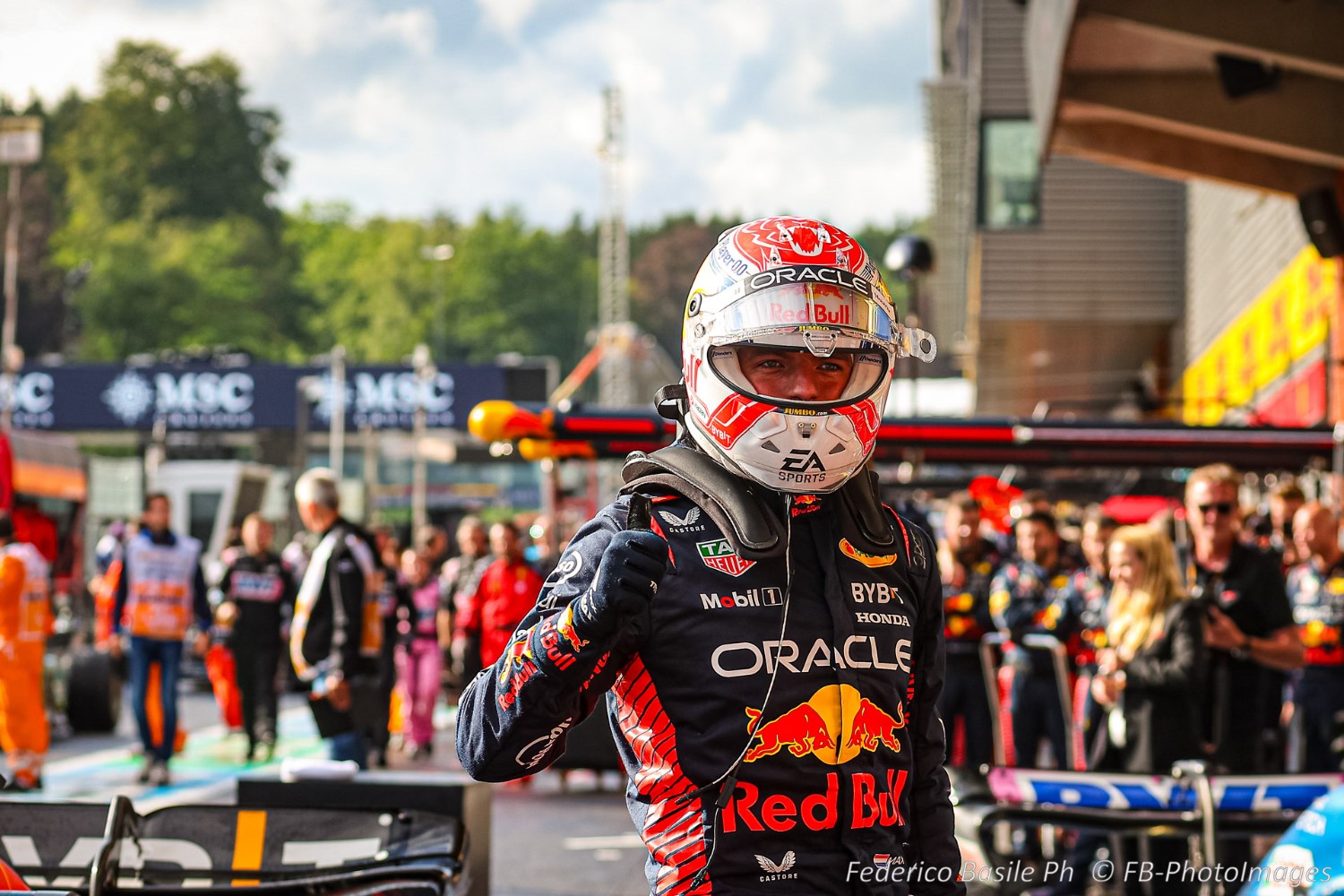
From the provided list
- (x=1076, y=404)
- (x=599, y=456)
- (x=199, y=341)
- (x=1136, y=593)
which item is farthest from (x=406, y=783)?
(x=199, y=341)

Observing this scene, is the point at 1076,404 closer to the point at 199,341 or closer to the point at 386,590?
the point at 386,590

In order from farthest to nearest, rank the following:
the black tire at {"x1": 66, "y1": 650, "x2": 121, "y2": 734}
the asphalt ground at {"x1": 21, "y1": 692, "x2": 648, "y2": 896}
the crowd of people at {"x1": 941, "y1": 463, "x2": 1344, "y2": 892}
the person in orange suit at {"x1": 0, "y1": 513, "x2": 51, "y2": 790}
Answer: the black tire at {"x1": 66, "y1": 650, "x2": 121, "y2": 734}, the person in orange suit at {"x1": 0, "y1": 513, "x2": 51, "y2": 790}, the asphalt ground at {"x1": 21, "y1": 692, "x2": 648, "y2": 896}, the crowd of people at {"x1": 941, "y1": 463, "x2": 1344, "y2": 892}

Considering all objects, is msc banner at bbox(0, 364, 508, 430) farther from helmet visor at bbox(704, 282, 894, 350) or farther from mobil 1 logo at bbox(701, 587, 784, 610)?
mobil 1 logo at bbox(701, 587, 784, 610)

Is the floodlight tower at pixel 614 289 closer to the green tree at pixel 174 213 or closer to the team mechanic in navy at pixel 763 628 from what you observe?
the green tree at pixel 174 213

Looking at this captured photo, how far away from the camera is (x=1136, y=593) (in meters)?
7.36

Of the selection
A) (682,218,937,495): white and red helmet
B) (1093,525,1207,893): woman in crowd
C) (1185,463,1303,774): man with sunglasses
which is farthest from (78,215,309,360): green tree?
(682,218,937,495): white and red helmet

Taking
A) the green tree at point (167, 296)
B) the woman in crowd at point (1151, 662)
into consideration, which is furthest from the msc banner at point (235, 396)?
the woman in crowd at point (1151, 662)

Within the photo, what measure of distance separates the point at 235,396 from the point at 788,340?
128 feet

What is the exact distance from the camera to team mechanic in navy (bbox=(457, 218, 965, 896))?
2.64 metres

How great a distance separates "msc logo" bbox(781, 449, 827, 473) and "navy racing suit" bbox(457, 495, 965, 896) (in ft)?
0.39

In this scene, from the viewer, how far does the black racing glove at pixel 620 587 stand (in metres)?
2.58

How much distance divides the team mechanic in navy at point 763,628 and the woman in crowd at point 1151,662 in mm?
4501

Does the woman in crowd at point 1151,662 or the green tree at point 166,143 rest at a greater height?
the green tree at point 166,143

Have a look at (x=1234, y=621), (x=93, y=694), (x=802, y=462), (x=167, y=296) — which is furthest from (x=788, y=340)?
(x=167, y=296)
